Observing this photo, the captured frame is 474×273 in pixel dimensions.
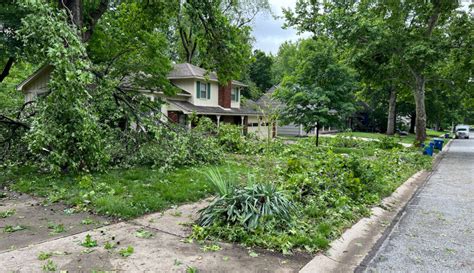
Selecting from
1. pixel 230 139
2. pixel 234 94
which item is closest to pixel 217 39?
pixel 230 139

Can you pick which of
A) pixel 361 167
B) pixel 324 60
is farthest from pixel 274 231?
pixel 324 60

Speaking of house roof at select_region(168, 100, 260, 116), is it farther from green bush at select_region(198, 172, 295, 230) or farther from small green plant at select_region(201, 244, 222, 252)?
small green plant at select_region(201, 244, 222, 252)

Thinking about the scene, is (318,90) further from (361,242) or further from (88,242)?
(88,242)

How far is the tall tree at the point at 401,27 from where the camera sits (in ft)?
46.9

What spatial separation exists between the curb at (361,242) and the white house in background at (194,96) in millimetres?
10960

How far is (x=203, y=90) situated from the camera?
2042 centimetres

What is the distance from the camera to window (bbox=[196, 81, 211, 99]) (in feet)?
65.5

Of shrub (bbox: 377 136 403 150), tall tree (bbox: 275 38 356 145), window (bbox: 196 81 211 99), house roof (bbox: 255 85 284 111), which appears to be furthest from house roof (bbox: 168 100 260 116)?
shrub (bbox: 377 136 403 150)

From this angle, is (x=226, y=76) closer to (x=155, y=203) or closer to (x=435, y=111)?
(x=155, y=203)

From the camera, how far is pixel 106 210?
14.8 feet

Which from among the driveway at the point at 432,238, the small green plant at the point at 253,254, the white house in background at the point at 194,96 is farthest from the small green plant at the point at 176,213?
the white house in background at the point at 194,96

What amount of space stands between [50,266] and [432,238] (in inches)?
171

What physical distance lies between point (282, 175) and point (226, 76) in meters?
4.54

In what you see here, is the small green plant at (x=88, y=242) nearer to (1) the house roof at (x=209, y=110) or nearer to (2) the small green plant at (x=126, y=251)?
(2) the small green plant at (x=126, y=251)
